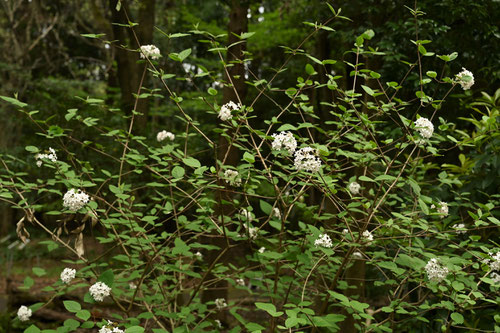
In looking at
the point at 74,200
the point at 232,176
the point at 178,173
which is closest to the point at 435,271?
the point at 232,176

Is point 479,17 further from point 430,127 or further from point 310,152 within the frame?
point 310,152

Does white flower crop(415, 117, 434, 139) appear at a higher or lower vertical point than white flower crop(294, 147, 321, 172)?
higher

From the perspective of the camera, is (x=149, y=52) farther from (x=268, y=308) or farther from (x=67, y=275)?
(x=268, y=308)

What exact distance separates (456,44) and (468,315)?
2972 mm

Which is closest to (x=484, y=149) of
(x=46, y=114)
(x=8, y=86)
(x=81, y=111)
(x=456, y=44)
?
(x=456, y=44)

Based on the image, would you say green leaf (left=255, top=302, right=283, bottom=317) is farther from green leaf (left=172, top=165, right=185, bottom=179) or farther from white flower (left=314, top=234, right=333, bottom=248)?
green leaf (left=172, top=165, right=185, bottom=179)

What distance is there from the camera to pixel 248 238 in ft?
8.67

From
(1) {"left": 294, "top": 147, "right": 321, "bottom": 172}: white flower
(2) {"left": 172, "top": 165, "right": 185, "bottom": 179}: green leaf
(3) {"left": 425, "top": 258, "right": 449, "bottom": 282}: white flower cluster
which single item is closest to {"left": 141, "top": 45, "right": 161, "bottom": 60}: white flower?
(2) {"left": 172, "top": 165, "right": 185, "bottom": 179}: green leaf

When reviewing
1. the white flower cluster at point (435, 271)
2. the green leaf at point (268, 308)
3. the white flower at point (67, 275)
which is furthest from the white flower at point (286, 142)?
the white flower at point (67, 275)

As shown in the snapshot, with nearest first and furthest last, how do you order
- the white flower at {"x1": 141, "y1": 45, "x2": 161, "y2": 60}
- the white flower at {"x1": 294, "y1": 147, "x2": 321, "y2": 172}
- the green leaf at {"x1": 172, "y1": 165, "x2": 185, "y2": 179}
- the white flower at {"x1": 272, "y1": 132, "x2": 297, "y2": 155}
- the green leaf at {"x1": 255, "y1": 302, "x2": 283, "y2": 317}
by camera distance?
1. the green leaf at {"x1": 255, "y1": 302, "x2": 283, "y2": 317}
2. the white flower at {"x1": 294, "y1": 147, "x2": 321, "y2": 172}
3. the white flower at {"x1": 272, "y1": 132, "x2": 297, "y2": 155}
4. the green leaf at {"x1": 172, "y1": 165, "x2": 185, "y2": 179}
5. the white flower at {"x1": 141, "y1": 45, "x2": 161, "y2": 60}

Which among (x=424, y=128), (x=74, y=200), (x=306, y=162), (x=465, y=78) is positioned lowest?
(x=74, y=200)

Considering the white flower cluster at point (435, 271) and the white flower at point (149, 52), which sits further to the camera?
the white flower at point (149, 52)

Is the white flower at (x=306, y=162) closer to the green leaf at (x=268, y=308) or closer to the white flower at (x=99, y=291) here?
the green leaf at (x=268, y=308)

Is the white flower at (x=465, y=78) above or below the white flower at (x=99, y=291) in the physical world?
above
